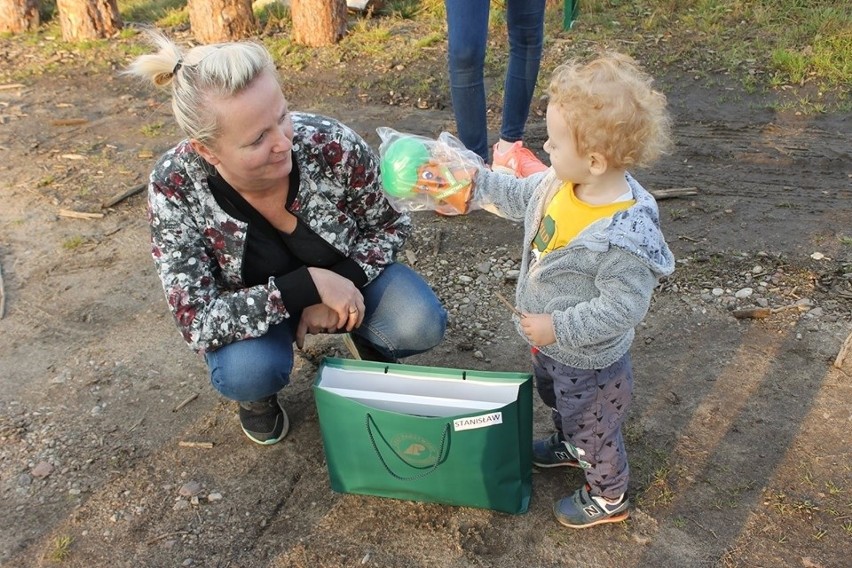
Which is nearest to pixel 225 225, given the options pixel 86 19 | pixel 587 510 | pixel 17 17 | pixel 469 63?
pixel 587 510

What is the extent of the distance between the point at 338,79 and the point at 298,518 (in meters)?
4.15

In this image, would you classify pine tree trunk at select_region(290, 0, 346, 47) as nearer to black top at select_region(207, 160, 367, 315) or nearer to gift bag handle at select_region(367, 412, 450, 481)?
black top at select_region(207, 160, 367, 315)

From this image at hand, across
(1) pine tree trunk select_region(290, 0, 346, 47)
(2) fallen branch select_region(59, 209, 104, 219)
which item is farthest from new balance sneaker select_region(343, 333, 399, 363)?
(1) pine tree trunk select_region(290, 0, 346, 47)

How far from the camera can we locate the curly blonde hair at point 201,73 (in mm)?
2049

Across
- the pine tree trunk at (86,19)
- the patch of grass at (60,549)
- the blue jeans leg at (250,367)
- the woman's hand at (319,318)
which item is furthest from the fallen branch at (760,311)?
the pine tree trunk at (86,19)

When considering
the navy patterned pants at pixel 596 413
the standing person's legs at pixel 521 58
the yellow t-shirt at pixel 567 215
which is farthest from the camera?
the standing person's legs at pixel 521 58

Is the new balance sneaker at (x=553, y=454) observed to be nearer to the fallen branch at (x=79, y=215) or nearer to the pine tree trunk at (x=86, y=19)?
the fallen branch at (x=79, y=215)

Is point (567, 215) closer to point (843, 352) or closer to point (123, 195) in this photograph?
point (843, 352)

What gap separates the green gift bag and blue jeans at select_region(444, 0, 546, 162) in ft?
6.30

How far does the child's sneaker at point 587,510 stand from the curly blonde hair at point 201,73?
145cm

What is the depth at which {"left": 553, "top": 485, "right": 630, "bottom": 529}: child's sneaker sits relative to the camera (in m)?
2.23

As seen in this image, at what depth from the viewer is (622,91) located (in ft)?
5.62

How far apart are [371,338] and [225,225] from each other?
0.65 meters

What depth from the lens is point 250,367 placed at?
2414 mm
